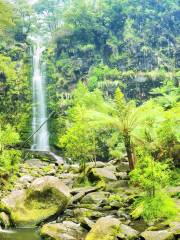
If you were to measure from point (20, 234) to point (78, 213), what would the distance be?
6.89ft

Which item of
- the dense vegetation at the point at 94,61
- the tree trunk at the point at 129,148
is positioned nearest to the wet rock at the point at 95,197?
the tree trunk at the point at 129,148

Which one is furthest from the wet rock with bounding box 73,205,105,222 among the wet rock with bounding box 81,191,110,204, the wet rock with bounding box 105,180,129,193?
the wet rock with bounding box 105,180,129,193

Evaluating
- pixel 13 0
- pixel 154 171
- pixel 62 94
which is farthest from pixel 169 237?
pixel 13 0

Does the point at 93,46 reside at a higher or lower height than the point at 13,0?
lower

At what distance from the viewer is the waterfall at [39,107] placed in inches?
1251

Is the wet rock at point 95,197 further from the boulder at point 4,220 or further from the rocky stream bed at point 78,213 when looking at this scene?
the boulder at point 4,220

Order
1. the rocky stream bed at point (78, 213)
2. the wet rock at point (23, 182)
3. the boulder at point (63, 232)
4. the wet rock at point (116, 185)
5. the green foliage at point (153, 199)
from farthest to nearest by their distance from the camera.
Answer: the wet rock at point (23, 182)
the wet rock at point (116, 185)
the green foliage at point (153, 199)
the boulder at point (63, 232)
the rocky stream bed at point (78, 213)

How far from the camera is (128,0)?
137ft

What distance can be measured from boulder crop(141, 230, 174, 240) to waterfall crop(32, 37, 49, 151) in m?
22.9

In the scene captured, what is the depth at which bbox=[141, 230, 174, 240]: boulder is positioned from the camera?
811 cm

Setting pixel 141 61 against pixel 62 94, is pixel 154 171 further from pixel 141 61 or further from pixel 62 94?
pixel 141 61

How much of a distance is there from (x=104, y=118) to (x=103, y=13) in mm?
28629

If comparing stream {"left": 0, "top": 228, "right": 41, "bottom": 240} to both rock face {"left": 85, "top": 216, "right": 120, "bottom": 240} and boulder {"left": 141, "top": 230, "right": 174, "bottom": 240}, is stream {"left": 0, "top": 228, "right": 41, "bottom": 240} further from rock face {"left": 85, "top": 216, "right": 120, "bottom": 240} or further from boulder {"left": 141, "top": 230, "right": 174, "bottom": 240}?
boulder {"left": 141, "top": 230, "right": 174, "bottom": 240}

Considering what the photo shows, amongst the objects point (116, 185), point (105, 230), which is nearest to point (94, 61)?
point (116, 185)
